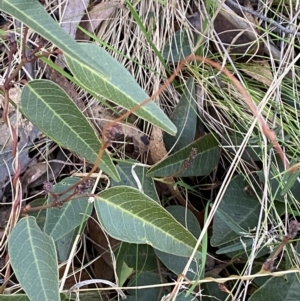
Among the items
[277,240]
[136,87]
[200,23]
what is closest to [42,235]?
[136,87]

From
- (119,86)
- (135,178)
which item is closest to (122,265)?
(135,178)

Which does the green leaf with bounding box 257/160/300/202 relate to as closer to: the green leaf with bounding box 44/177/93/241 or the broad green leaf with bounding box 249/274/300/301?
the broad green leaf with bounding box 249/274/300/301

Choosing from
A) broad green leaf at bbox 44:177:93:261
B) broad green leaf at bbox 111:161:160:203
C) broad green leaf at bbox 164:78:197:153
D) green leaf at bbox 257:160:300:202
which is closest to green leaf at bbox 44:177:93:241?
broad green leaf at bbox 44:177:93:261

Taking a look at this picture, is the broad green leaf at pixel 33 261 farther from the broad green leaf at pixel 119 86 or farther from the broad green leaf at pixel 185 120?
the broad green leaf at pixel 185 120

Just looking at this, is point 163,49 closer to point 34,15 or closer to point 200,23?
point 200,23

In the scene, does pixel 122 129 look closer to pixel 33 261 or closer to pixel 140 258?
pixel 140 258
